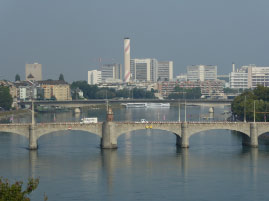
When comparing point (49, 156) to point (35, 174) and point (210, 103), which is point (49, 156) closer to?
point (35, 174)

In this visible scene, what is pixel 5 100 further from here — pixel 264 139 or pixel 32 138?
pixel 32 138

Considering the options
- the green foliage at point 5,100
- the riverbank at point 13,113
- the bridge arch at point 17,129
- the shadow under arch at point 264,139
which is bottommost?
the shadow under arch at point 264,139

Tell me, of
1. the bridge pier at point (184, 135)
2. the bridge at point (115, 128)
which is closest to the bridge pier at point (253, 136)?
the bridge at point (115, 128)

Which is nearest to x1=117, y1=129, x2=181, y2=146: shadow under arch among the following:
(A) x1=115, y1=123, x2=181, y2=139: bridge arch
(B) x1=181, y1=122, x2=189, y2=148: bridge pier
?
(B) x1=181, y1=122, x2=189, y2=148: bridge pier

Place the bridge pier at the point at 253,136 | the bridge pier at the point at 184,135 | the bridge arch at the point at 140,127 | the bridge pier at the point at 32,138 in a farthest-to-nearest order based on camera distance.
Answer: the bridge pier at the point at 253,136 < the bridge pier at the point at 184,135 < the bridge arch at the point at 140,127 < the bridge pier at the point at 32,138

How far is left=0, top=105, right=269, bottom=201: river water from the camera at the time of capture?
48750 millimetres

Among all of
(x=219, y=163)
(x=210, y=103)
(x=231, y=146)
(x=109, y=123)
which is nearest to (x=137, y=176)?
(x=219, y=163)

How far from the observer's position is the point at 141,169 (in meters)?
58.1

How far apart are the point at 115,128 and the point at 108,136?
102 cm

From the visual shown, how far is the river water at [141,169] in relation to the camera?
4875 centimetres

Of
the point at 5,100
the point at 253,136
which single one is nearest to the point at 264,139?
the point at 253,136

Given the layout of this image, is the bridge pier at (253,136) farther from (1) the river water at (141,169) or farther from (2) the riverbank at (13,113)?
(2) the riverbank at (13,113)

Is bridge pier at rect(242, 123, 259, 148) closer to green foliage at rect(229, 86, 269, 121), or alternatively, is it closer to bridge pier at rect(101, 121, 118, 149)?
green foliage at rect(229, 86, 269, 121)

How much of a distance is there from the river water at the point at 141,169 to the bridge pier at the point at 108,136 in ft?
3.65
